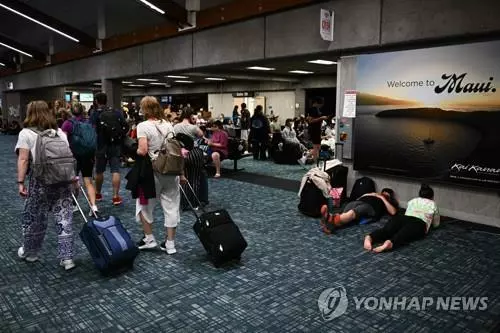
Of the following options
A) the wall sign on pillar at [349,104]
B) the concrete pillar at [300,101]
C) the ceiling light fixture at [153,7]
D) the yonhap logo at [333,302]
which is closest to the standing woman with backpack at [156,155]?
the yonhap logo at [333,302]

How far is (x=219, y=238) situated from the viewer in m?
3.54

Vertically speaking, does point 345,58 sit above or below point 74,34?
below

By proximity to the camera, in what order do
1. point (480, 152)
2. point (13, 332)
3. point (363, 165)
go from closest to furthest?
point (13, 332), point (480, 152), point (363, 165)

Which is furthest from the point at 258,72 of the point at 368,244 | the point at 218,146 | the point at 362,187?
the point at 368,244

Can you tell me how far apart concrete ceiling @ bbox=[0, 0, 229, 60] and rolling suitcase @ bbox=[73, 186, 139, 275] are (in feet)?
19.7

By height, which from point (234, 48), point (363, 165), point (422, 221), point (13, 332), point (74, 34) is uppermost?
point (74, 34)

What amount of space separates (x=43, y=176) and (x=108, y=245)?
78 cm

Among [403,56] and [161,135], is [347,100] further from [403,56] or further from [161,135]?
[161,135]

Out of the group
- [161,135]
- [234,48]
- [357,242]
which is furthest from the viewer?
[234,48]

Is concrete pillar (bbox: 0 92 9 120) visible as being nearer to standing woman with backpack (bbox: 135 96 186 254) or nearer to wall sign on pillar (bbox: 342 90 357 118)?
wall sign on pillar (bbox: 342 90 357 118)

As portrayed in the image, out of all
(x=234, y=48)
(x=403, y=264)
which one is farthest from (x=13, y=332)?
(x=234, y=48)

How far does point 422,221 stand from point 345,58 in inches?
115

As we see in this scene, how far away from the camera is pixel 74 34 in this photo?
1232cm

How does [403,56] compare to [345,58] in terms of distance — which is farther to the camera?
[345,58]
